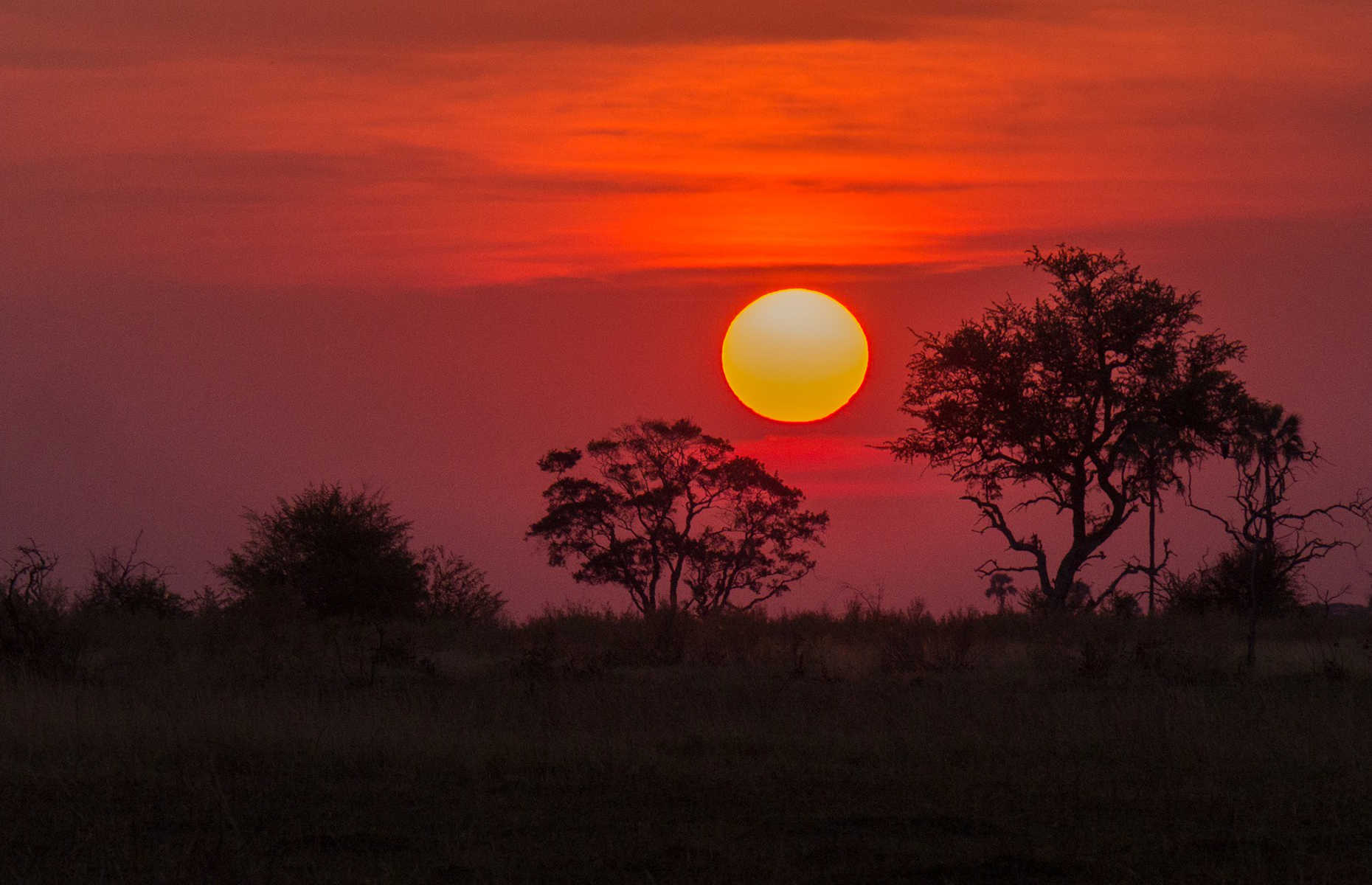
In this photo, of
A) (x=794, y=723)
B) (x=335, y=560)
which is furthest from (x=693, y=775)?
(x=335, y=560)

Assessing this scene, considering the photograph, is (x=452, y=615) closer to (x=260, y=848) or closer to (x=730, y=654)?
(x=730, y=654)

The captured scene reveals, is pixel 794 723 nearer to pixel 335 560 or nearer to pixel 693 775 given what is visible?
pixel 693 775

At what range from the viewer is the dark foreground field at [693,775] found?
8.86 m

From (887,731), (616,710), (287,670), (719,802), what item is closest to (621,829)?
(719,802)

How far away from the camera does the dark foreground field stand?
8.86 m

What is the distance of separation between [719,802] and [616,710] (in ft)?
18.2

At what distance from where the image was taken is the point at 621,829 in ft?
32.2

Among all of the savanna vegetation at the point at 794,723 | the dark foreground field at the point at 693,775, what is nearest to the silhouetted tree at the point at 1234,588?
the savanna vegetation at the point at 794,723

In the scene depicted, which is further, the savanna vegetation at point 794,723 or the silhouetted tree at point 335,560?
the silhouetted tree at point 335,560

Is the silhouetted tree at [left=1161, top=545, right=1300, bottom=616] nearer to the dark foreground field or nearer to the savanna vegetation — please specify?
the savanna vegetation

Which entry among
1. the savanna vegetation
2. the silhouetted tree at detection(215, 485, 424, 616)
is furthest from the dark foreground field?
the silhouetted tree at detection(215, 485, 424, 616)

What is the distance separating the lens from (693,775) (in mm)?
11852

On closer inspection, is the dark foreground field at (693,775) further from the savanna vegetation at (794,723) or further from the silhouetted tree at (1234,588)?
the silhouetted tree at (1234,588)

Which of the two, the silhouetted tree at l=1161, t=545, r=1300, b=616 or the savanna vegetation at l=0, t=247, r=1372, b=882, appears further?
the silhouetted tree at l=1161, t=545, r=1300, b=616
